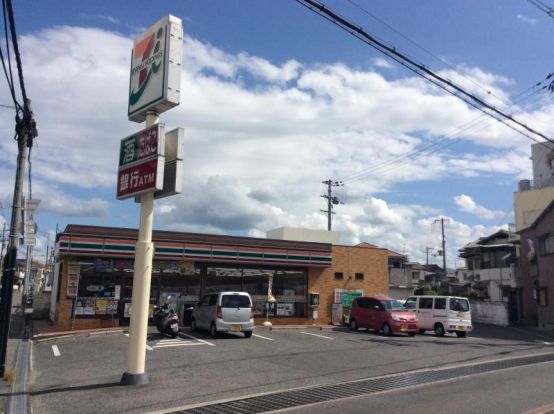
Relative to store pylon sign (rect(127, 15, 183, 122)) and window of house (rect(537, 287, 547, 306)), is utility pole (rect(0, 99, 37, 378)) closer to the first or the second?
store pylon sign (rect(127, 15, 183, 122))

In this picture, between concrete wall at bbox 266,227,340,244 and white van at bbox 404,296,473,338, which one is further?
concrete wall at bbox 266,227,340,244

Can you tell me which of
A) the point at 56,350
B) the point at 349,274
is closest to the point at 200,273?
the point at 349,274

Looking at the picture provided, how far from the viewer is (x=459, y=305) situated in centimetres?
2389

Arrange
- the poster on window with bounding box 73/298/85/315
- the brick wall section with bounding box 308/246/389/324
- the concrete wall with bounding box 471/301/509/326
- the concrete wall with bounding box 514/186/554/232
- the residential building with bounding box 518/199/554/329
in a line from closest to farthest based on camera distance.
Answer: the poster on window with bounding box 73/298/85/315 → the brick wall section with bounding box 308/246/389/324 → the residential building with bounding box 518/199/554/329 → the concrete wall with bounding box 471/301/509/326 → the concrete wall with bounding box 514/186/554/232

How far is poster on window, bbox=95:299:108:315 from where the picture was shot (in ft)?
68.5

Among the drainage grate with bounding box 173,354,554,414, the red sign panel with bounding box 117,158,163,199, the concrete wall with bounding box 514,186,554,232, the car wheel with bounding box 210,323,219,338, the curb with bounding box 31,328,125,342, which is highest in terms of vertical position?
the concrete wall with bounding box 514,186,554,232

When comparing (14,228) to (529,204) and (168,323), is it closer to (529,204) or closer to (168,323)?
(168,323)

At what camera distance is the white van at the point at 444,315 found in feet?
77.2

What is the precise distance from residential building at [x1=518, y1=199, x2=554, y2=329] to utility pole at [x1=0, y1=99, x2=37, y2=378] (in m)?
31.0

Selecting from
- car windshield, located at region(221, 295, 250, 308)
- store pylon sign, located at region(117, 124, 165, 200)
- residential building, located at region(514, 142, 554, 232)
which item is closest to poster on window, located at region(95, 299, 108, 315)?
car windshield, located at region(221, 295, 250, 308)

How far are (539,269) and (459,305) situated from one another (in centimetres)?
1415

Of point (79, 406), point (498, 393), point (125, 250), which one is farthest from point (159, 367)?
point (125, 250)

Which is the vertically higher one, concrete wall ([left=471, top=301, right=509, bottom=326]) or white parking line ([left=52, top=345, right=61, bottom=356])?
concrete wall ([left=471, top=301, right=509, bottom=326])

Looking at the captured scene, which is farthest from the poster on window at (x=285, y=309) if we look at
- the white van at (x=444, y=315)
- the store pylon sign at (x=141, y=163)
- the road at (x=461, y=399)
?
the store pylon sign at (x=141, y=163)
